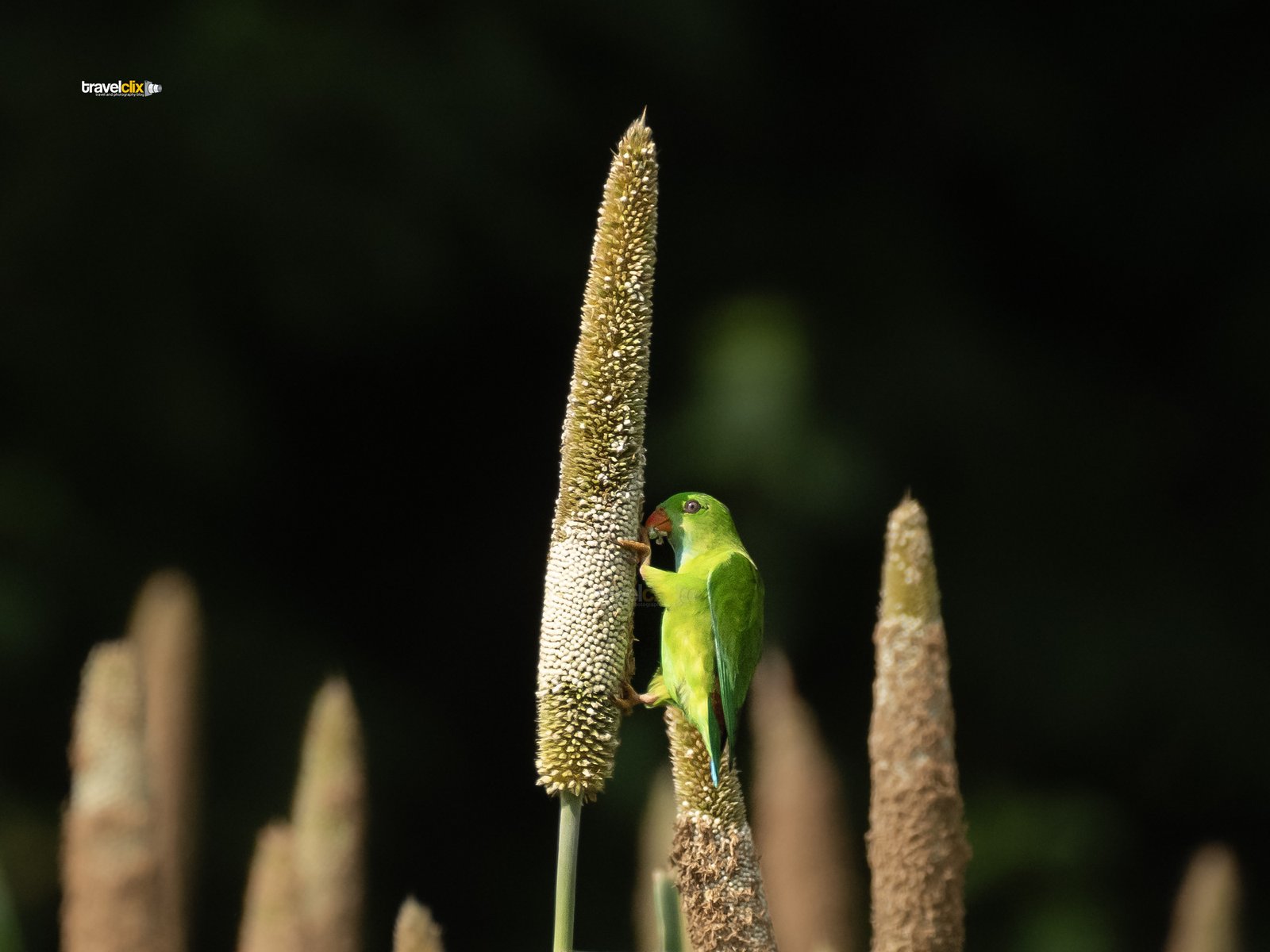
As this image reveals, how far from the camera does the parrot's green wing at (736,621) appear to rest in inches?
72.0

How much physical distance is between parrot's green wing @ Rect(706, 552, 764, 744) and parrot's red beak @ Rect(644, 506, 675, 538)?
3.1 inches

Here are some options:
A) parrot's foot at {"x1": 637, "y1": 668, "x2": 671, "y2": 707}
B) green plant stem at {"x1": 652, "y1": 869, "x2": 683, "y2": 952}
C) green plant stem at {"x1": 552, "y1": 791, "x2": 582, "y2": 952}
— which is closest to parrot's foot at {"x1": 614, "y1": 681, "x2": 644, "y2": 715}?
parrot's foot at {"x1": 637, "y1": 668, "x2": 671, "y2": 707}

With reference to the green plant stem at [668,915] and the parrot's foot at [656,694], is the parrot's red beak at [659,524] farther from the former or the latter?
the green plant stem at [668,915]

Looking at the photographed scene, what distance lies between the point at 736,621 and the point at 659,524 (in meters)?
0.15

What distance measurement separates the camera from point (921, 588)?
115 cm

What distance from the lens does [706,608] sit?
1.92 metres

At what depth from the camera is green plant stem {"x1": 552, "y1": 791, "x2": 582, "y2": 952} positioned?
1.17 m

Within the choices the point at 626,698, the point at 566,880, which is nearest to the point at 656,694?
the point at 626,698

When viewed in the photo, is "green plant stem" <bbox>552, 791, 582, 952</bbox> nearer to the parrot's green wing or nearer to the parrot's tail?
the parrot's tail

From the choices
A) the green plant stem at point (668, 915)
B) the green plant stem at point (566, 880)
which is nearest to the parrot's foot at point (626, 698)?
the green plant stem at point (566, 880)

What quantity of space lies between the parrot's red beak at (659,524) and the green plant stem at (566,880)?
26.1 inches

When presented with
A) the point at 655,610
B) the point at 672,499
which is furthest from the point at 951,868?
the point at 655,610

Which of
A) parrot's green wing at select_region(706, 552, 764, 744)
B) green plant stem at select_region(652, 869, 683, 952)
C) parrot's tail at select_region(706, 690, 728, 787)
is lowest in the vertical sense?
green plant stem at select_region(652, 869, 683, 952)

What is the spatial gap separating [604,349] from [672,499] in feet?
2.27
